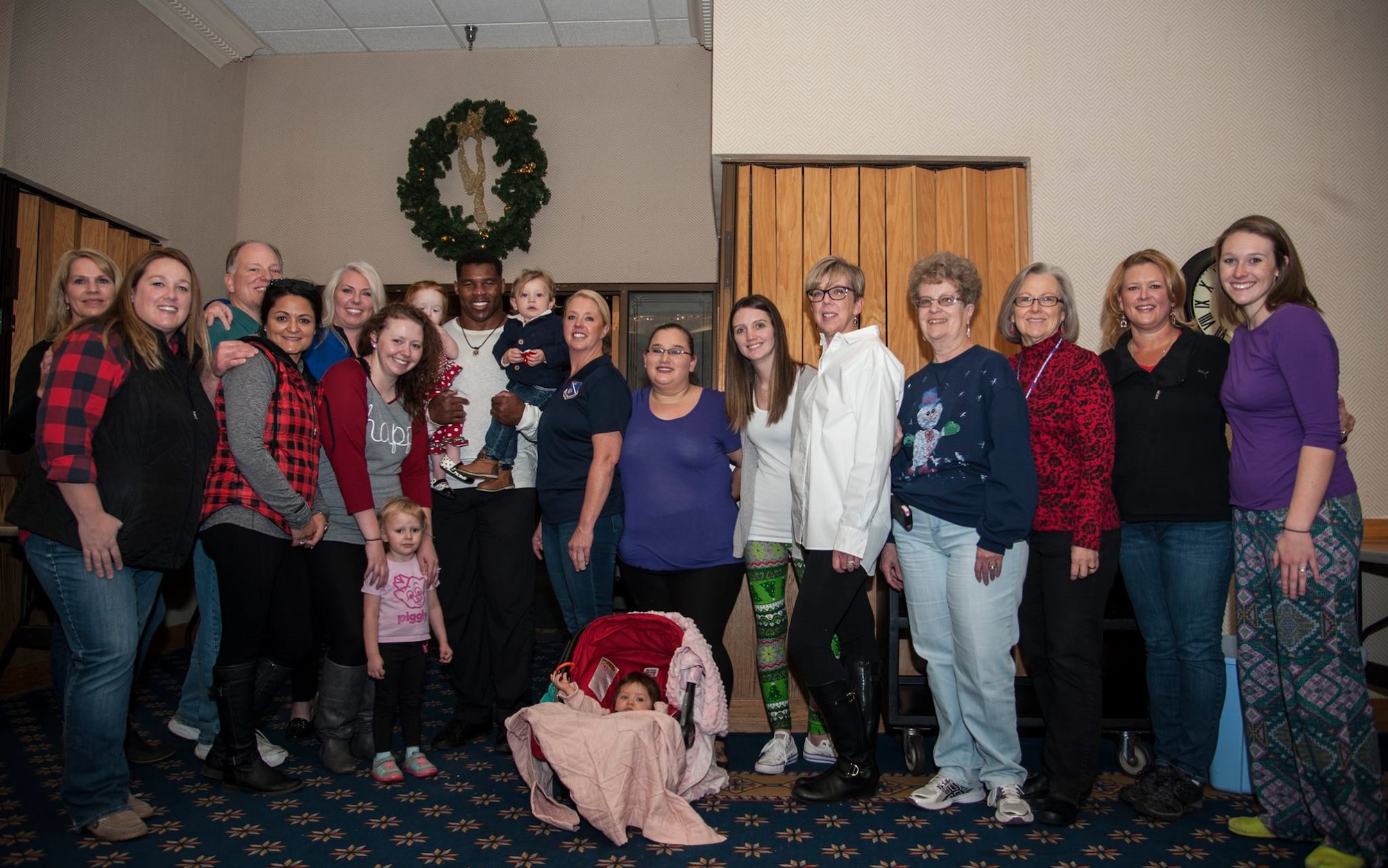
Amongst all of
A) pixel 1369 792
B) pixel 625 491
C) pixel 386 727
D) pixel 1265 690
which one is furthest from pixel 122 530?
pixel 1369 792

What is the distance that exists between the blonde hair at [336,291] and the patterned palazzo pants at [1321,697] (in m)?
2.80

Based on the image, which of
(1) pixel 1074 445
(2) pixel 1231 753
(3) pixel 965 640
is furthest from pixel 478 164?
(2) pixel 1231 753

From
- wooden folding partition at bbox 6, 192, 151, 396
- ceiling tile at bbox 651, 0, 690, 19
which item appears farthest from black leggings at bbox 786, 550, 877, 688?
ceiling tile at bbox 651, 0, 690, 19

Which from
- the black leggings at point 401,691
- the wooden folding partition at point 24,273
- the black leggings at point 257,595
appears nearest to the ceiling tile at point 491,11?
the wooden folding partition at point 24,273

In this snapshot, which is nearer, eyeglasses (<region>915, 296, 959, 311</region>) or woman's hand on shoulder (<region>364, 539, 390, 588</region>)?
eyeglasses (<region>915, 296, 959, 311</region>)

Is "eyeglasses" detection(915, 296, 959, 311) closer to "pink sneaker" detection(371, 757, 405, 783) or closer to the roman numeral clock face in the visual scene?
the roman numeral clock face

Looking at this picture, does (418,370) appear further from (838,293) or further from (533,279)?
(838,293)

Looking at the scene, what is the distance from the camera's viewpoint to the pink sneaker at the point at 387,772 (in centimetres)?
274

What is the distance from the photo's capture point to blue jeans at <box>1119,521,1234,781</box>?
8.17 ft

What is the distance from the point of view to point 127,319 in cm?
232

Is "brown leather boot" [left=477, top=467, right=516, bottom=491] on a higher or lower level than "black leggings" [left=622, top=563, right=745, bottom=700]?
higher

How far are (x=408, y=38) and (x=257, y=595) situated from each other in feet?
16.5

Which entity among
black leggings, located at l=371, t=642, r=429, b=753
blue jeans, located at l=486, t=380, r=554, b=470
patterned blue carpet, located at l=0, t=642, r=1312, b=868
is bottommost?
patterned blue carpet, located at l=0, t=642, r=1312, b=868

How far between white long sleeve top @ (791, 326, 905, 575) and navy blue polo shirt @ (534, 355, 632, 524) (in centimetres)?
72
